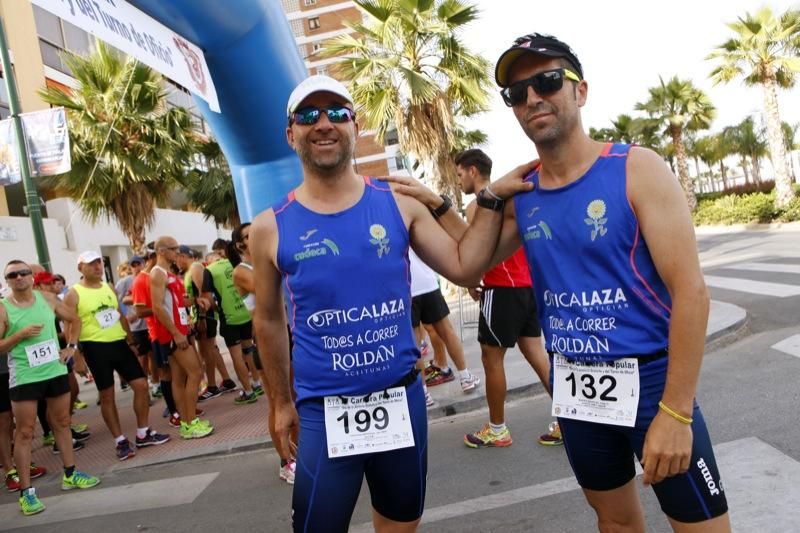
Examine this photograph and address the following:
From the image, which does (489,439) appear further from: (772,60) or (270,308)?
(772,60)

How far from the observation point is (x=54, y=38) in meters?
17.6

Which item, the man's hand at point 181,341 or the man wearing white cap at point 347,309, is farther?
the man's hand at point 181,341

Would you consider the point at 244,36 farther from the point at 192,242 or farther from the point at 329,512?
the point at 192,242

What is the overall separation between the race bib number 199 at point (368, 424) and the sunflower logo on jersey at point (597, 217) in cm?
89

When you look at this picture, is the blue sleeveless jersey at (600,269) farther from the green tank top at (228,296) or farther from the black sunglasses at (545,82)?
the green tank top at (228,296)

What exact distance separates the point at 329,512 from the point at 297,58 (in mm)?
5838

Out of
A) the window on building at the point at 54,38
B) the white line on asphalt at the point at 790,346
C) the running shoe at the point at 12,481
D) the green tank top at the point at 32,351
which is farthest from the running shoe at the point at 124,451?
the window on building at the point at 54,38

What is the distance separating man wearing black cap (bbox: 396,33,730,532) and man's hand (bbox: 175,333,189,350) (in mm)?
4617

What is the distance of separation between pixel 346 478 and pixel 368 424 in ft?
0.68

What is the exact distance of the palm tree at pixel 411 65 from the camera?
489 inches

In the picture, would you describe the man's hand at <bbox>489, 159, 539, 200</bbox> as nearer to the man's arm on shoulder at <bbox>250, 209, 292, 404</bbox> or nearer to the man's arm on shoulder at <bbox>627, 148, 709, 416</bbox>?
the man's arm on shoulder at <bbox>627, 148, 709, 416</bbox>

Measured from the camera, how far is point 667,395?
175 centimetres

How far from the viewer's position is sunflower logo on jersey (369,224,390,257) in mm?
2158

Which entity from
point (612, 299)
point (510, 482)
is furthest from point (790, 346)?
point (612, 299)
